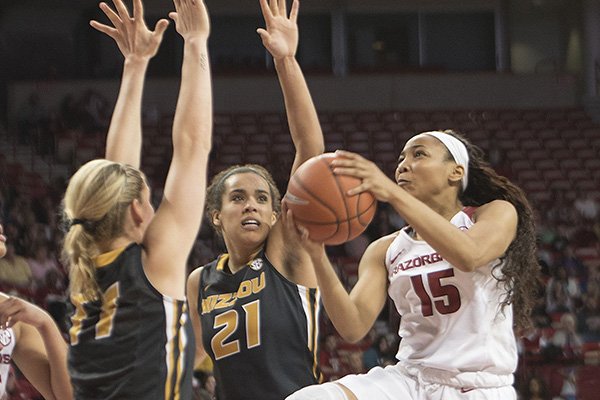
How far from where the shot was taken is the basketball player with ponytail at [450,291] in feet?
12.3

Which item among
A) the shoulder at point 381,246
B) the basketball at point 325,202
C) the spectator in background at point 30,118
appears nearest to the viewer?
the basketball at point 325,202

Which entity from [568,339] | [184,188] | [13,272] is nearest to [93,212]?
[184,188]

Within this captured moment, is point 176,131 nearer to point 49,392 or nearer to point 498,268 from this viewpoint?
point 49,392

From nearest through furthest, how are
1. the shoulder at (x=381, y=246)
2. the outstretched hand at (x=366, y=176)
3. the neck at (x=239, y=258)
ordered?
the outstretched hand at (x=366, y=176), the neck at (x=239, y=258), the shoulder at (x=381, y=246)

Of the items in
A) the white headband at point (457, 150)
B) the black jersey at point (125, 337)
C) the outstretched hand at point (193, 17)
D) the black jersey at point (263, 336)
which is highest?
the outstretched hand at point (193, 17)

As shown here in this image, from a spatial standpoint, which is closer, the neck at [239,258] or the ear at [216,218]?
the neck at [239,258]

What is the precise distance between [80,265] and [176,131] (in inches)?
19.6

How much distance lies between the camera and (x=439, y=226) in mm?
3387

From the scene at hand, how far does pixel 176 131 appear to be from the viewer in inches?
113

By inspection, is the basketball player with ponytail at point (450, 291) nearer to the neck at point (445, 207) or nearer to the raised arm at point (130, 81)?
the neck at point (445, 207)

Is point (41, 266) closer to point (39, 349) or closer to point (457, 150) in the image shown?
point (39, 349)

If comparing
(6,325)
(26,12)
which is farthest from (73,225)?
(26,12)

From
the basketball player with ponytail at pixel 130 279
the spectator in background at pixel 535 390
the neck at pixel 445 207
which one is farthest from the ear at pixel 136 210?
the spectator in background at pixel 535 390

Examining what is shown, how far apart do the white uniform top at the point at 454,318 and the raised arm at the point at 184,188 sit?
137 cm
